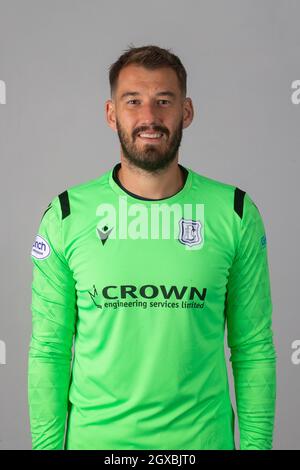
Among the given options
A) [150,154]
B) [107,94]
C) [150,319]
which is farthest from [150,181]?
[107,94]

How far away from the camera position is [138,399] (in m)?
1.53

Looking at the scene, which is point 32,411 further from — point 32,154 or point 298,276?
point 298,276

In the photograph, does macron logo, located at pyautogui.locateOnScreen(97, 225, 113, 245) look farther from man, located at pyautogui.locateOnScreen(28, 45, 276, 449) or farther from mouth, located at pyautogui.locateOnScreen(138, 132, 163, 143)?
mouth, located at pyautogui.locateOnScreen(138, 132, 163, 143)

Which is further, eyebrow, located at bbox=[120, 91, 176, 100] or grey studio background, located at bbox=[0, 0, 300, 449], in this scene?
grey studio background, located at bbox=[0, 0, 300, 449]

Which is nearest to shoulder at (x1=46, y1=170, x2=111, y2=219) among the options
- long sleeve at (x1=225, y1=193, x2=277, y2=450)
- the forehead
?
the forehead

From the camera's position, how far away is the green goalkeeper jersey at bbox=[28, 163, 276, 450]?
1546 millimetres

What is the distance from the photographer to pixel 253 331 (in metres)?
1.63

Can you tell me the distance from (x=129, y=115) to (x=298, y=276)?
1.09 metres

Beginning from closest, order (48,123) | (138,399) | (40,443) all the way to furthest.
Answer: (138,399) < (40,443) < (48,123)

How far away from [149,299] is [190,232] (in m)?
0.18

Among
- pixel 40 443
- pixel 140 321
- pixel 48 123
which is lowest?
pixel 40 443

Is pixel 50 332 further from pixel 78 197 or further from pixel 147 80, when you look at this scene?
pixel 147 80

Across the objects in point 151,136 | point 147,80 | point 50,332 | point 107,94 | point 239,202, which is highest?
point 107,94

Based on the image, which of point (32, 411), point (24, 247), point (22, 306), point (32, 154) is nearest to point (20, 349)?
point (22, 306)
